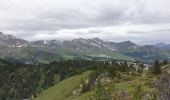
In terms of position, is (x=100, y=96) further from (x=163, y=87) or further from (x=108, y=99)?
(x=163, y=87)

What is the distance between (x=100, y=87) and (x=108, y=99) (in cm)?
330

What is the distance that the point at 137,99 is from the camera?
68.7 metres

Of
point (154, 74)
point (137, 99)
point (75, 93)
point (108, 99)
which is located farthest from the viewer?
point (75, 93)

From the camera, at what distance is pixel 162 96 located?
235 ft

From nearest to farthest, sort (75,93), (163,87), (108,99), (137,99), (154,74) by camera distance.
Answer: (137,99) < (108,99) < (163,87) < (154,74) < (75,93)

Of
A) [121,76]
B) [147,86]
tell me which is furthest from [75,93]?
[147,86]

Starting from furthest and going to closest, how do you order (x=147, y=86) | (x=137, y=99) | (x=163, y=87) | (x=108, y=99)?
(x=147, y=86), (x=163, y=87), (x=108, y=99), (x=137, y=99)

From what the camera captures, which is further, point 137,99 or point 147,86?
point 147,86

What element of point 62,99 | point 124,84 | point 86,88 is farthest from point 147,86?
point 62,99

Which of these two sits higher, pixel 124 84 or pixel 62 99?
pixel 124 84

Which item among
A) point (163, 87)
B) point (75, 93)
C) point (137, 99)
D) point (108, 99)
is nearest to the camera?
point (137, 99)

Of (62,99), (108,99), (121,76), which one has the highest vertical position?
(108,99)

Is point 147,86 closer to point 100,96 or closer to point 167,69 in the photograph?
point 167,69

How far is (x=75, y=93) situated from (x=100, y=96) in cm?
12442
